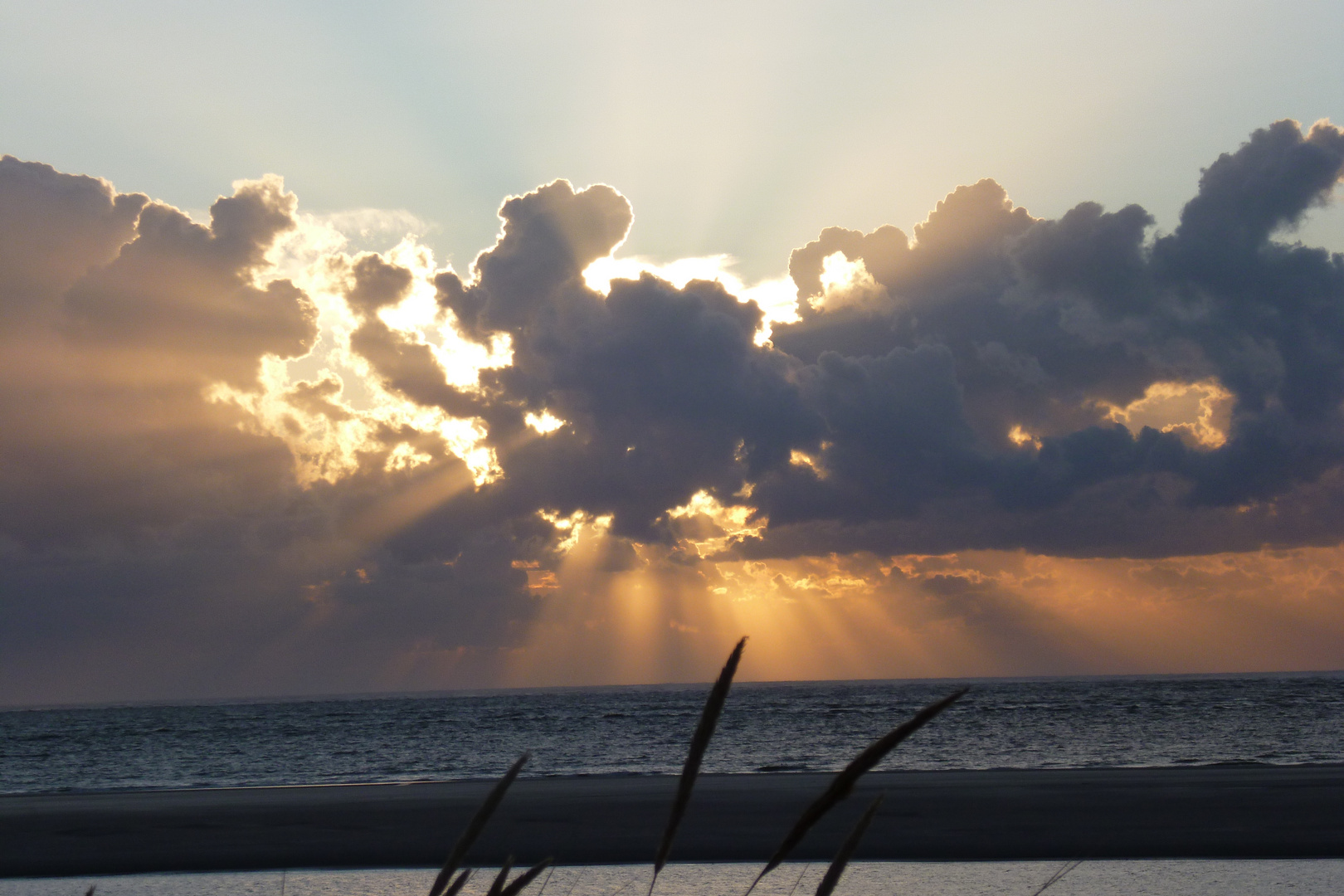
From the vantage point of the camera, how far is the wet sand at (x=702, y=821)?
16.3 m

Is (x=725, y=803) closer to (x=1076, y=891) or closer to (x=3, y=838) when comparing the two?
(x=1076, y=891)

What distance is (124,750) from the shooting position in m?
55.2

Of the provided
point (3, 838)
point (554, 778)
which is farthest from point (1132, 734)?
point (3, 838)

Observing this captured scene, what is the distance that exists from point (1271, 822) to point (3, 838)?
24813mm

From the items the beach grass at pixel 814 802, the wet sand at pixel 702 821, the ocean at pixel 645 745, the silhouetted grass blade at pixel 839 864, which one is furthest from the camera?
the ocean at pixel 645 745

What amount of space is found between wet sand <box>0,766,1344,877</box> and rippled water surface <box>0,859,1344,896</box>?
81 cm

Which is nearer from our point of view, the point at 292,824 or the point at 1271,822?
the point at 1271,822

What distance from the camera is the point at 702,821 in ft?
65.5

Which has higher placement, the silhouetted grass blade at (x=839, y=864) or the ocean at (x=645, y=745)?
the silhouetted grass blade at (x=839, y=864)

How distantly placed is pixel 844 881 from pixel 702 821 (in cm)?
636

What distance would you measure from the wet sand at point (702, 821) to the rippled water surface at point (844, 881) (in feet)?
2.67

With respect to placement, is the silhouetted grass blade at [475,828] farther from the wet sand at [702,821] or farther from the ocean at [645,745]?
the ocean at [645,745]

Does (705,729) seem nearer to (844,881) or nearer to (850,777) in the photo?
(850,777)

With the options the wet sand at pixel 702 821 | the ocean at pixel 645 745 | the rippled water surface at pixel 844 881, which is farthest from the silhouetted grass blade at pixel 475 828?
the ocean at pixel 645 745
